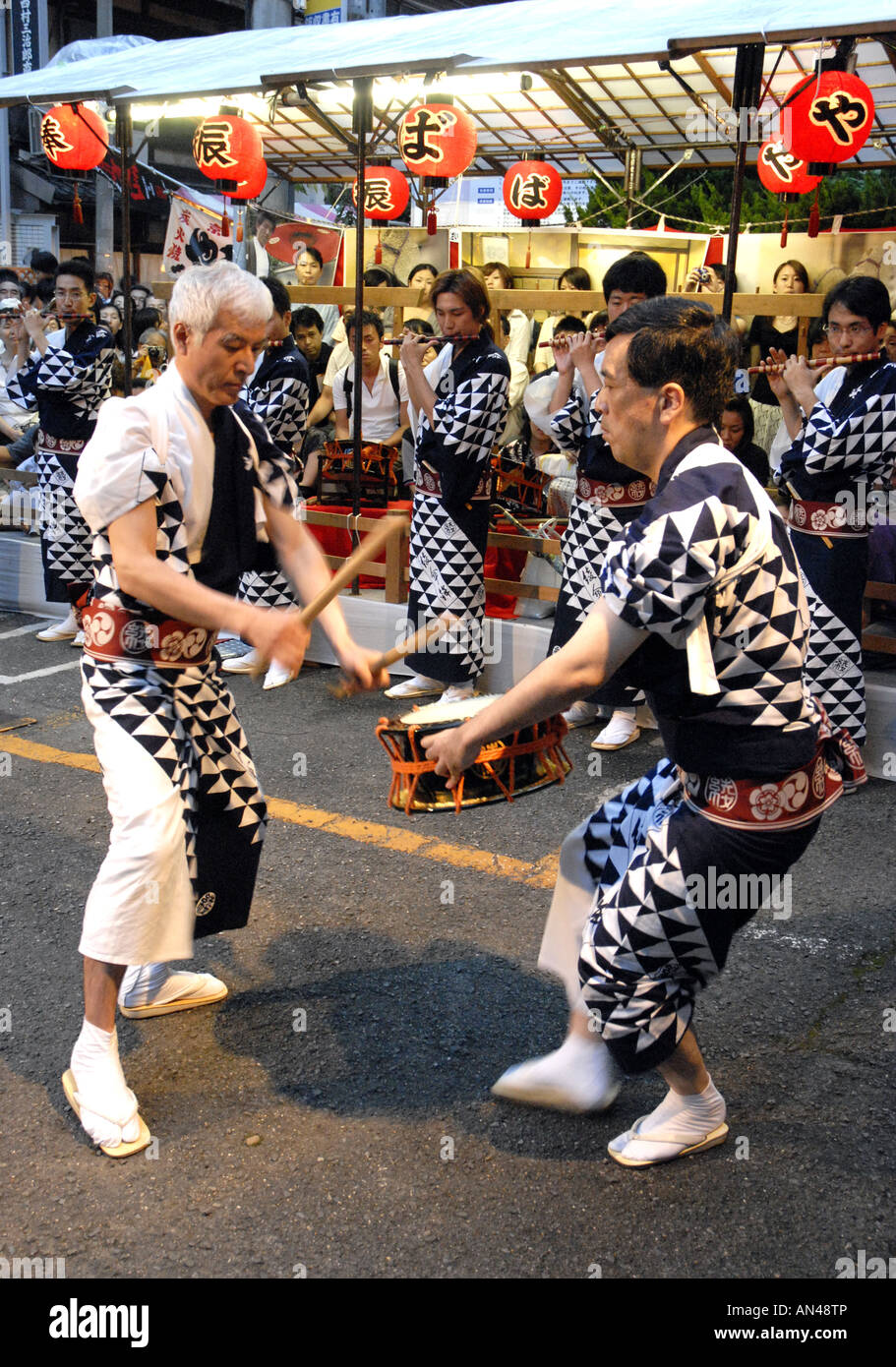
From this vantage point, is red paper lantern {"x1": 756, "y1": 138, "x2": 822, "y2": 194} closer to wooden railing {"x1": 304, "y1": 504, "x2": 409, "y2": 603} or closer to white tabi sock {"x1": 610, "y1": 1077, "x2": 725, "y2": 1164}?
wooden railing {"x1": 304, "y1": 504, "x2": 409, "y2": 603}

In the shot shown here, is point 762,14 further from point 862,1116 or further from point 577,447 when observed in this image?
point 862,1116

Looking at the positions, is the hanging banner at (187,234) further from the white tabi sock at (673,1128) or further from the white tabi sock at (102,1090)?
the white tabi sock at (673,1128)

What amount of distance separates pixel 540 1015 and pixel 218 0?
83.5ft

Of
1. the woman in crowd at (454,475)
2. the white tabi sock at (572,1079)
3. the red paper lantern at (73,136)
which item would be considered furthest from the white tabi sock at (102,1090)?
the red paper lantern at (73,136)

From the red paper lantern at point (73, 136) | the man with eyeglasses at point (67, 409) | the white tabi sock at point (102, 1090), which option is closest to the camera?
the white tabi sock at point (102, 1090)

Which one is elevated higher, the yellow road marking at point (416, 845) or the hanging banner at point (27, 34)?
the hanging banner at point (27, 34)

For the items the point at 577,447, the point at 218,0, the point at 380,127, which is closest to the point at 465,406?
the point at 577,447

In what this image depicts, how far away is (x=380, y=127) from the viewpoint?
10.0m

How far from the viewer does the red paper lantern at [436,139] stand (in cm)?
839

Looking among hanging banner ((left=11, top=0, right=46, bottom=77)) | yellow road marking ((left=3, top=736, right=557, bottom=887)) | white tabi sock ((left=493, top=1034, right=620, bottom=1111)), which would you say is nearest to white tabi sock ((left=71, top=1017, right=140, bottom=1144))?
white tabi sock ((left=493, top=1034, right=620, bottom=1111))

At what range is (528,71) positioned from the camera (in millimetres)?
5812

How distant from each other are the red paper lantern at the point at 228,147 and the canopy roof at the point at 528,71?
0.49 metres

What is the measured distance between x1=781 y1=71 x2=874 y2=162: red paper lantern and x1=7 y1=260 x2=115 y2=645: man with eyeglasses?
404 cm

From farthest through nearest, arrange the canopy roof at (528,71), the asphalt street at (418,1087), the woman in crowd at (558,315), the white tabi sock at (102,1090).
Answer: the woman in crowd at (558,315), the canopy roof at (528,71), the white tabi sock at (102,1090), the asphalt street at (418,1087)
